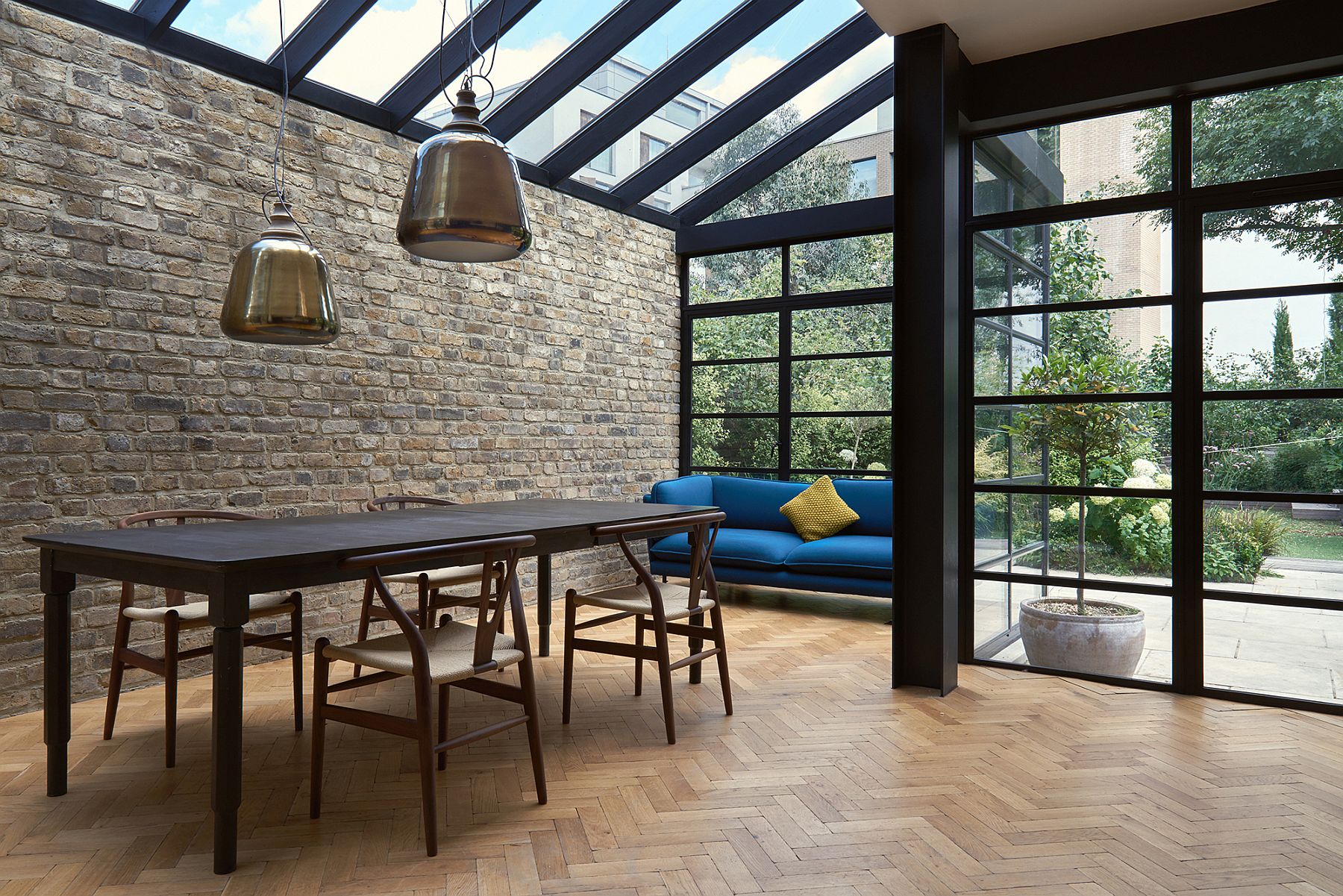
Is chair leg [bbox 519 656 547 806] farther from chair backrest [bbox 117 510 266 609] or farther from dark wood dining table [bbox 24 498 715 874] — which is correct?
chair backrest [bbox 117 510 266 609]

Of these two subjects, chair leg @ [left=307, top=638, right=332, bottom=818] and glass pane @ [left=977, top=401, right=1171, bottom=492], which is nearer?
chair leg @ [left=307, top=638, right=332, bottom=818]

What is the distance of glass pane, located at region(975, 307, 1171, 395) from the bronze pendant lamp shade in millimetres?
2627

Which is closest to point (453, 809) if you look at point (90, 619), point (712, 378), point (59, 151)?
point (90, 619)

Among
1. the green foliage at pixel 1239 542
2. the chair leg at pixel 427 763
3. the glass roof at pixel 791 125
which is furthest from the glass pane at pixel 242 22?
the green foliage at pixel 1239 542

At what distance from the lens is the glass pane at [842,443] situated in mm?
6516

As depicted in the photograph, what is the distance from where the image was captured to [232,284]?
2.92 metres

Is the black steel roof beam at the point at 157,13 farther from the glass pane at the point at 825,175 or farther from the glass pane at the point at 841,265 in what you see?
the glass pane at the point at 841,265

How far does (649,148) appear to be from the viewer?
6.41 metres

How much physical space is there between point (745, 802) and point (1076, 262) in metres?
2.98

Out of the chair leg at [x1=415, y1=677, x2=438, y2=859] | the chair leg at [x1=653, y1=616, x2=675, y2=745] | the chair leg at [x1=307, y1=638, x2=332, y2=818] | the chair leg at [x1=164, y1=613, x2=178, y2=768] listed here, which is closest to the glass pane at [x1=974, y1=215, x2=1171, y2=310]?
the chair leg at [x1=653, y1=616, x2=675, y2=745]

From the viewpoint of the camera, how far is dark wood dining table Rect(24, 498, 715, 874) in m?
2.35

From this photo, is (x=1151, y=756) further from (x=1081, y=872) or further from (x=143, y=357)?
(x=143, y=357)

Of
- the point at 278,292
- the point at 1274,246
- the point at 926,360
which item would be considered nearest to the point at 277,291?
the point at 278,292

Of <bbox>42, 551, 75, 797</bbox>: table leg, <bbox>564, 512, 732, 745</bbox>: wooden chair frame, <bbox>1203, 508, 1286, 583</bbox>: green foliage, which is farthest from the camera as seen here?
<bbox>1203, 508, 1286, 583</bbox>: green foliage
